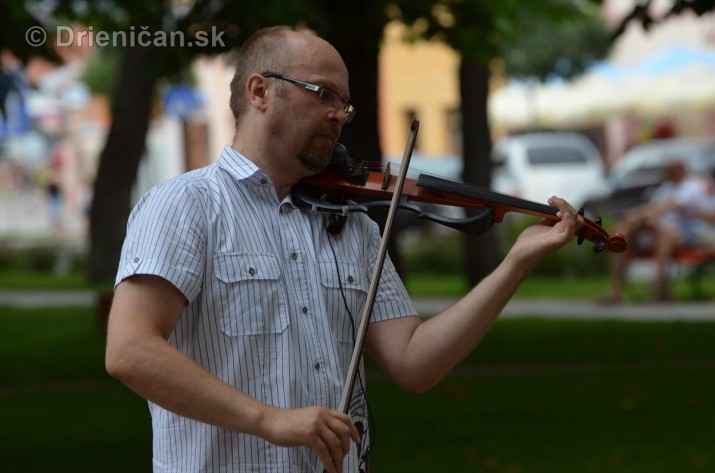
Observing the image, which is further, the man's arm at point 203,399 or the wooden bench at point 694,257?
the wooden bench at point 694,257

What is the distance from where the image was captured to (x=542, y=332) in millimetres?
11531

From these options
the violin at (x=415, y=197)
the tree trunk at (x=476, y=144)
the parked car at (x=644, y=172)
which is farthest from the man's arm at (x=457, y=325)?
the parked car at (x=644, y=172)

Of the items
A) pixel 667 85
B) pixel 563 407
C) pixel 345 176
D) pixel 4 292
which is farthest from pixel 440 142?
pixel 345 176

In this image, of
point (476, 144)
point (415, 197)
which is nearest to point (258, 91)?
point (415, 197)

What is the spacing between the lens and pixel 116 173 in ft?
61.0

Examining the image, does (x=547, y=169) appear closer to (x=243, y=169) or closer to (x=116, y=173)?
(x=116, y=173)

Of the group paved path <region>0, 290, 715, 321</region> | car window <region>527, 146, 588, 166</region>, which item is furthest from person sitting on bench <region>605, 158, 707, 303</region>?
car window <region>527, 146, 588, 166</region>

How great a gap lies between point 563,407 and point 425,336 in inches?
203

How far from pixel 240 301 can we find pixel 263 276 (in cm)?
6

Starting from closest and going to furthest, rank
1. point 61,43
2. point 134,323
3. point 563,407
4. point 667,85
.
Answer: point 134,323, point 563,407, point 61,43, point 667,85

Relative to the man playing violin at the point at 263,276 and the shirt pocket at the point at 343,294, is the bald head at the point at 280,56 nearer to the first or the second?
the man playing violin at the point at 263,276

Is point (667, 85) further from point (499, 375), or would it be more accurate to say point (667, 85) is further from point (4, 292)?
point (499, 375)

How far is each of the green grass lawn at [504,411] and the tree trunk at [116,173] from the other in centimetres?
717

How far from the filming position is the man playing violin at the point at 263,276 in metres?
2.64
